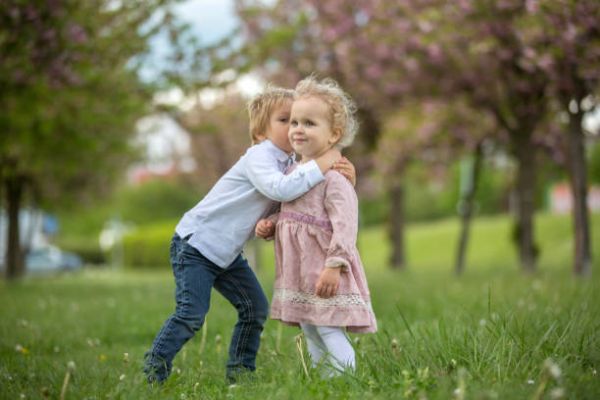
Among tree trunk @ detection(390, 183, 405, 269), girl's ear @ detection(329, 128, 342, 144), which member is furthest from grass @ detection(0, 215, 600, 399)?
tree trunk @ detection(390, 183, 405, 269)

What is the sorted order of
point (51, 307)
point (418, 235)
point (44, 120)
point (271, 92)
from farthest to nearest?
point (418, 235) → point (44, 120) → point (51, 307) → point (271, 92)

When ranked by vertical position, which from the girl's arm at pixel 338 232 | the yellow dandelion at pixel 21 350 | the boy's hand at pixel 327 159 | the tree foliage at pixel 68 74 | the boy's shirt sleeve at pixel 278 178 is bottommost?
the yellow dandelion at pixel 21 350

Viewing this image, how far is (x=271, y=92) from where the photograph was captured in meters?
4.37

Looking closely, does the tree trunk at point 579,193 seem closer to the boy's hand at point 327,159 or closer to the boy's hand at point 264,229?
the boy's hand at point 327,159

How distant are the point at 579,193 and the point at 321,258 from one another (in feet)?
32.9

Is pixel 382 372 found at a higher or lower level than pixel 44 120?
lower

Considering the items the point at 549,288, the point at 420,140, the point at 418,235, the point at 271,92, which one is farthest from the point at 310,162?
the point at 418,235

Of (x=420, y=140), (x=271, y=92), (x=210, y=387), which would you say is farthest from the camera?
(x=420, y=140)

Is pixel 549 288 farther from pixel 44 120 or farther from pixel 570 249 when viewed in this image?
pixel 570 249

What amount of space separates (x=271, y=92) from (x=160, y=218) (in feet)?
198

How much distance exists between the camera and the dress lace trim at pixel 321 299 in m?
3.90

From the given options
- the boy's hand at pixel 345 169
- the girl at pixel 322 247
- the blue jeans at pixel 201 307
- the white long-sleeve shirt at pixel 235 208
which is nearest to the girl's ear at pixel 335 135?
the girl at pixel 322 247

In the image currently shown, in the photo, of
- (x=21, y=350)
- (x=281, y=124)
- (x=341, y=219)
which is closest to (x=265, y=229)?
(x=341, y=219)

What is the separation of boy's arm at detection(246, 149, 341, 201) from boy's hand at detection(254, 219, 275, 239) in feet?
0.65
